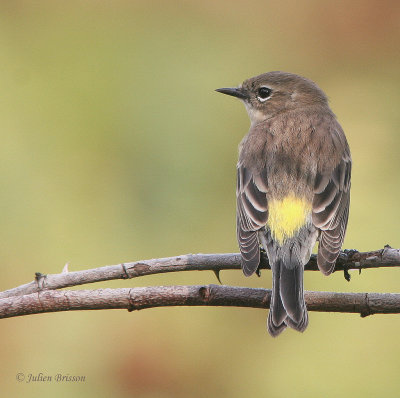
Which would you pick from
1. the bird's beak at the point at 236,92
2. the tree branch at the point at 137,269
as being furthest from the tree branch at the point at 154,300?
the bird's beak at the point at 236,92

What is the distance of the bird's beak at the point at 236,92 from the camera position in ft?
24.2

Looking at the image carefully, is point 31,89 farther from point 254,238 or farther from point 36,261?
point 254,238

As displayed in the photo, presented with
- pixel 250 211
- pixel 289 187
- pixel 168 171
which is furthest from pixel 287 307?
pixel 168 171

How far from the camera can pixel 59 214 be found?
22.6ft

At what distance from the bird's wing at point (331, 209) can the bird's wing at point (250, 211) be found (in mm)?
403

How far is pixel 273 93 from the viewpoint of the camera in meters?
7.46

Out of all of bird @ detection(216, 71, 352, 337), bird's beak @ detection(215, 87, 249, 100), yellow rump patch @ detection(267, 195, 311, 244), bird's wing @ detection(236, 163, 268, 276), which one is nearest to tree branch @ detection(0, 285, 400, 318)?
bird @ detection(216, 71, 352, 337)

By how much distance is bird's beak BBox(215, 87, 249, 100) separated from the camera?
7.37 metres

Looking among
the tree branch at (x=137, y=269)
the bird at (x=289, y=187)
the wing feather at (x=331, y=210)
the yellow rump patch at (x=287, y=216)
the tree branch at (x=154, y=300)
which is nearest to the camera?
the tree branch at (x=154, y=300)

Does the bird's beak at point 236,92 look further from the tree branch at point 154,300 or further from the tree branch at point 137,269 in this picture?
the tree branch at point 154,300

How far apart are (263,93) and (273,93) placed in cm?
10

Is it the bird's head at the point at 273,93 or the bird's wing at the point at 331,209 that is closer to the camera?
the bird's wing at the point at 331,209

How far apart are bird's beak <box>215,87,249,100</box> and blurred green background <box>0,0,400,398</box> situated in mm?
488

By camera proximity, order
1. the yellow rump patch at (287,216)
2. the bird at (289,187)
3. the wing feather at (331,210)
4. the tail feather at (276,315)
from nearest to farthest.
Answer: the tail feather at (276,315), the bird at (289,187), the wing feather at (331,210), the yellow rump patch at (287,216)
